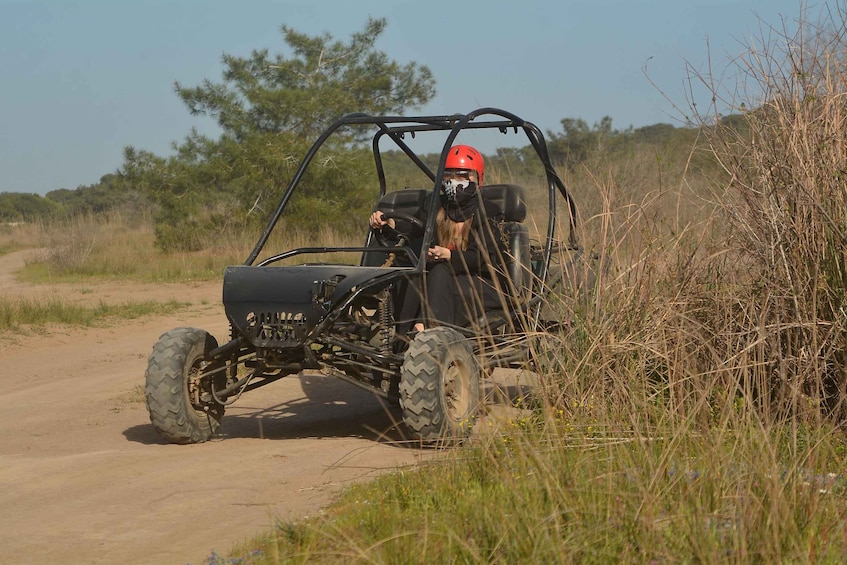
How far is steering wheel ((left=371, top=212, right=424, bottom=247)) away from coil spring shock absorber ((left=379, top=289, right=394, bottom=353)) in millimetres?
1034

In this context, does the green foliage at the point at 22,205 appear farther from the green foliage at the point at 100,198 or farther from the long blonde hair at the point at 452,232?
the long blonde hair at the point at 452,232

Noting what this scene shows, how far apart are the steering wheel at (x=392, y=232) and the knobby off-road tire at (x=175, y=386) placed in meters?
1.57

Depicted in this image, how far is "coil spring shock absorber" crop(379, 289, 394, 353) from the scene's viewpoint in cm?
693

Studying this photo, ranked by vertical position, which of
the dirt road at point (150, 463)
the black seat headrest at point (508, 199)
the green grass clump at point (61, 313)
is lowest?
the dirt road at point (150, 463)

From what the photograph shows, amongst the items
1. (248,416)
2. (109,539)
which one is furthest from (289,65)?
(109,539)

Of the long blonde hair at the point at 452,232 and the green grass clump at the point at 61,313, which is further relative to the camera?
the green grass clump at the point at 61,313

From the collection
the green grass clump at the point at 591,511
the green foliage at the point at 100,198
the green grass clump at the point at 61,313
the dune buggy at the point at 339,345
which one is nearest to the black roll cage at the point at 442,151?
the dune buggy at the point at 339,345

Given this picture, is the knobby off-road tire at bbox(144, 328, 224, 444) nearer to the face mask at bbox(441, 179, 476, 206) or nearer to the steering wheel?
the steering wheel

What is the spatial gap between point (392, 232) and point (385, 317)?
47.9 inches

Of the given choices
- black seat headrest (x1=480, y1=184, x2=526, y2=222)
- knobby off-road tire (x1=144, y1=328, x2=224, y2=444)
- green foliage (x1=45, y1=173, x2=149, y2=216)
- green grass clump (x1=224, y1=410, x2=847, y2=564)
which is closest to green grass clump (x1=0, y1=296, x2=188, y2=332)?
knobby off-road tire (x1=144, y1=328, x2=224, y2=444)

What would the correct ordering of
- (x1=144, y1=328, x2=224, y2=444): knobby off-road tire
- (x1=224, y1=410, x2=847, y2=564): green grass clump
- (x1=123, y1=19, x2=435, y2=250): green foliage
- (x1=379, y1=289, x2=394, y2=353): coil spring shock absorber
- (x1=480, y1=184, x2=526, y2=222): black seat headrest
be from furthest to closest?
1. (x1=123, y1=19, x2=435, y2=250): green foliage
2. (x1=480, y1=184, x2=526, y2=222): black seat headrest
3. (x1=379, y1=289, x2=394, y2=353): coil spring shock absorber
4. (x1=144, y1=328, x2=224, y2=444): knobby off-road tire
5. (x1=224, y1=410, x2=847, y2=564): green grass clump

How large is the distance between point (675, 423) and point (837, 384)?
0.95 meters

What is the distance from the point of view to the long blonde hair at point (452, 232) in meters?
7.50

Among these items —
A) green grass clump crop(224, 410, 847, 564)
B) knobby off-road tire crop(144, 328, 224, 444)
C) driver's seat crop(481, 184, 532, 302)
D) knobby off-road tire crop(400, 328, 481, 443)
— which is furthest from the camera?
driver's seat crop(481, 184, 532, 302)
